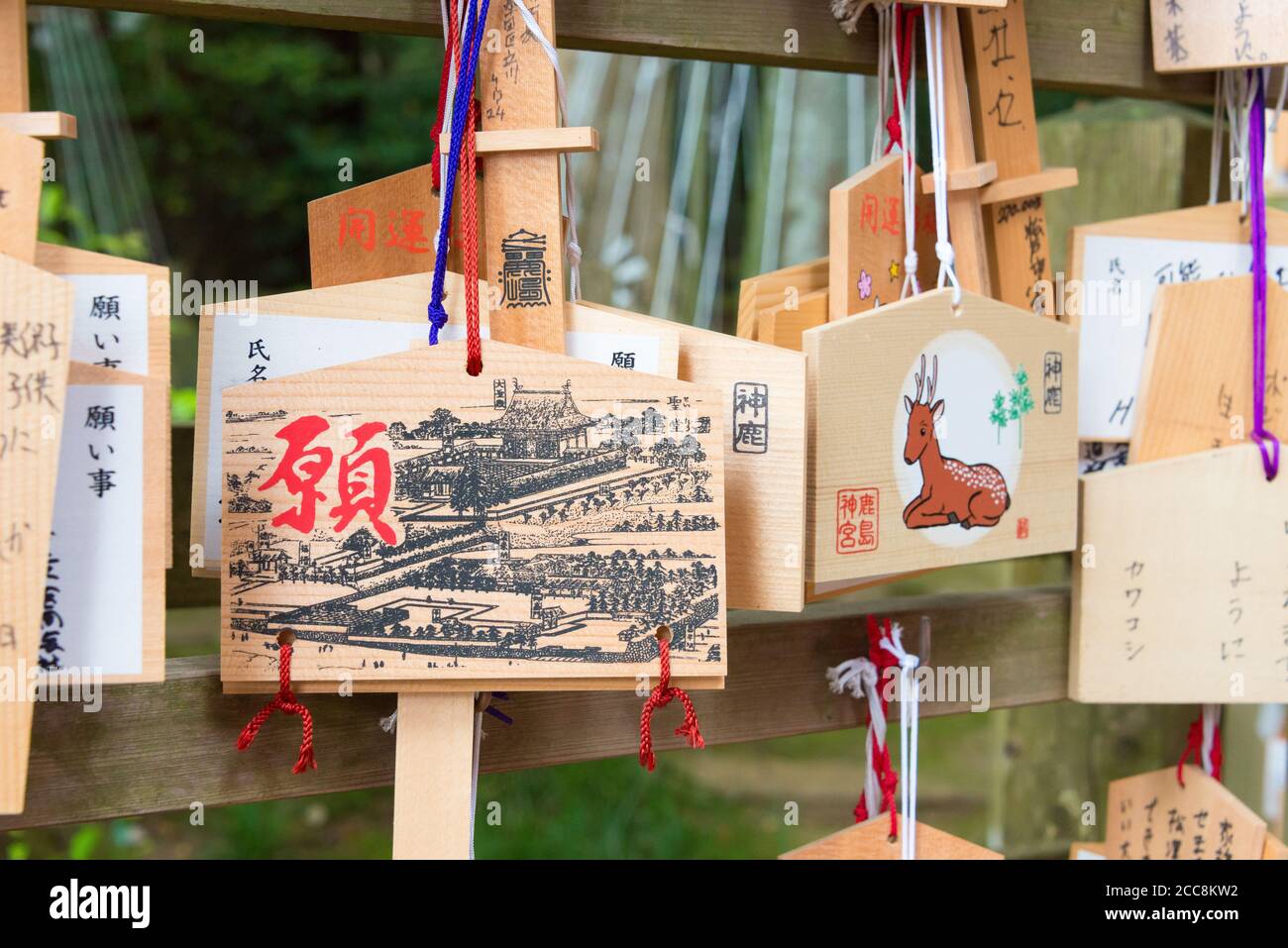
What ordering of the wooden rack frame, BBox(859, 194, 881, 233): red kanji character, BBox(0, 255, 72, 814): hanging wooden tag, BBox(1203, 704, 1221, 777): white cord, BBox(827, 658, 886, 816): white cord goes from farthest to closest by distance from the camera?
BBox(1203, 704, 1221, 777): white cord → BBox(827, 658, 886, 816): white cord → BBox(859, 194, 881, 233): red kanji character → the wooden rack frame → BBox(0, 255, 72, 814): hanging wooden tag

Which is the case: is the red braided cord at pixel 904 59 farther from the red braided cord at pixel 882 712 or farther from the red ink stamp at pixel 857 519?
the red braided cord at pixel 882 712

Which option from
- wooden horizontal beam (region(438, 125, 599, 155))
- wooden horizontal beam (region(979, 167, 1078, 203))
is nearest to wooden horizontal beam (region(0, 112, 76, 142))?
wooden horizontal beam (region(438, 125, 599, 155))

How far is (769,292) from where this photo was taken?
3.04 ft

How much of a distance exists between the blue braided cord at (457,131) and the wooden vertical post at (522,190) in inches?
0.8

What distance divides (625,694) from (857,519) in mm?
257

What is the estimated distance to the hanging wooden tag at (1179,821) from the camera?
1.11 metres

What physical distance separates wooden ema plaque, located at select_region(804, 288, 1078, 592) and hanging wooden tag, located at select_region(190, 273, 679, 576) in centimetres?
14

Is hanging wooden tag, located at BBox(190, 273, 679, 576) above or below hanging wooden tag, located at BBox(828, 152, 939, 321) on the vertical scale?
below

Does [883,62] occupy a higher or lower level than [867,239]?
higher

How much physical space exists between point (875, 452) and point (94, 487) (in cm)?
53

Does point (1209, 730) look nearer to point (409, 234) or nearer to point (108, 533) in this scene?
point (409, 234)

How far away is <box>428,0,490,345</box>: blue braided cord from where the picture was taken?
736 mm

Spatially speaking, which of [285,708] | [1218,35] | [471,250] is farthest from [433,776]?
[1218,35]

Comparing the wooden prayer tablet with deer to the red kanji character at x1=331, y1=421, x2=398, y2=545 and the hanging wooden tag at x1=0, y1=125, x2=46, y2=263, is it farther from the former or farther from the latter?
the hanging wooden tag at x1=0, y1=125, x2=46, y2=263
